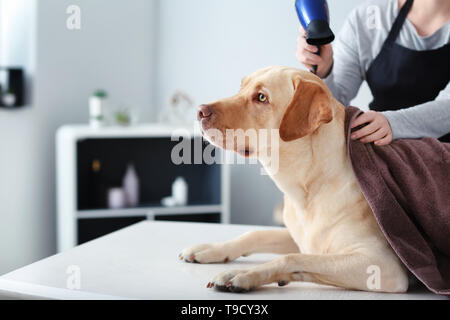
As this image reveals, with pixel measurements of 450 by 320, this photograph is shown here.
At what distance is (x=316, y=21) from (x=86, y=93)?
7.65ft

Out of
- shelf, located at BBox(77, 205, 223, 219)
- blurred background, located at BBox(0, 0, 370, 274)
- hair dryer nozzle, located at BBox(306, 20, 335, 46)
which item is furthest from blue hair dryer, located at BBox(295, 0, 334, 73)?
shelf, located at BBox(77, 205, 223, 219)

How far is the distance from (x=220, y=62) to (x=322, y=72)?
1.32 m

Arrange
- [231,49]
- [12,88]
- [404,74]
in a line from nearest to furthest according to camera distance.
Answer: [404,74] < [231,49] < [12,88]

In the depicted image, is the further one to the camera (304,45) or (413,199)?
(304,45)

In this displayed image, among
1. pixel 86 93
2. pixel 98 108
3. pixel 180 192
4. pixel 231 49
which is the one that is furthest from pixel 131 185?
pixel 231 49

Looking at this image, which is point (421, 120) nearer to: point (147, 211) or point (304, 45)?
point (304, 45)

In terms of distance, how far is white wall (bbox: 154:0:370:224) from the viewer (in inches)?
43.5

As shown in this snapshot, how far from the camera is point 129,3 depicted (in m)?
3.08

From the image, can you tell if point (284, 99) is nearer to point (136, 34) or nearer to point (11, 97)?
point (11, 97)

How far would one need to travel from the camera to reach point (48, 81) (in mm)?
2764

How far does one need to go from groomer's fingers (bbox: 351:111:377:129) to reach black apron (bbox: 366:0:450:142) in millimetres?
203

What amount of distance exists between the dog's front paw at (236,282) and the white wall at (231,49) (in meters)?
0.50

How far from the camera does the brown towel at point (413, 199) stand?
2.72ft

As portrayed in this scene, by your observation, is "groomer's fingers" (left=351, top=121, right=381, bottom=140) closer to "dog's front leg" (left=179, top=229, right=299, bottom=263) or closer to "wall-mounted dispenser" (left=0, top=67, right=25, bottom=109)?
"dog's front leg" (left=179, top=229, right=299, bottom=263)
